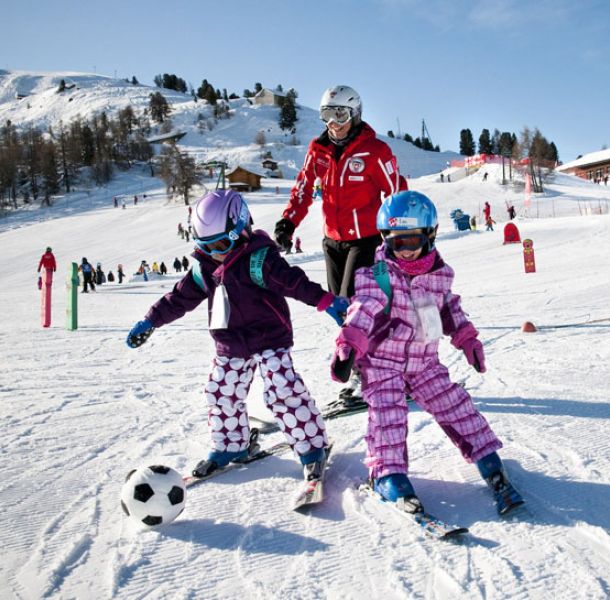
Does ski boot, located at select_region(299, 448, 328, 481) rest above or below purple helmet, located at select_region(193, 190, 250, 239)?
below

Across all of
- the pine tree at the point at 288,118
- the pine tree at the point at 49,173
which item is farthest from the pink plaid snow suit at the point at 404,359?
the pine tree at the point at 288,118

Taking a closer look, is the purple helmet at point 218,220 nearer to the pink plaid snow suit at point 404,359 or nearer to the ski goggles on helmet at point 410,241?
the pink plaid snow suit at point 404,359

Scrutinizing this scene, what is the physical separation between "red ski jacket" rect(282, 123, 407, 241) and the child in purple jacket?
110cm

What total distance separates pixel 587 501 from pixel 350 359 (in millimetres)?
1216

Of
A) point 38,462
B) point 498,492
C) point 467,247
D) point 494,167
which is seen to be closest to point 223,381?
point 38,462

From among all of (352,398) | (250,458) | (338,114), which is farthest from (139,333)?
(338,114)

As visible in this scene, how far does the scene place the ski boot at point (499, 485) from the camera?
2.30 meters

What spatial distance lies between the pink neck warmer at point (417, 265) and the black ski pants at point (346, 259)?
113 centimetres

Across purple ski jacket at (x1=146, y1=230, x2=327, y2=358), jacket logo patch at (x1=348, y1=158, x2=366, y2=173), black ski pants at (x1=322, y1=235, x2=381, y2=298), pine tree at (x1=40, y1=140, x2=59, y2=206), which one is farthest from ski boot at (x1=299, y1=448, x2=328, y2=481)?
pine tree at (x1=40, y1=140, x2=59, y2=206)

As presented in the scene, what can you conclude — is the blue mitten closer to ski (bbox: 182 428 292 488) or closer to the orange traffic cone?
ski (bbox: 182 428 292 488)

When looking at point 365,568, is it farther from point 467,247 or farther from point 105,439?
point 467,247

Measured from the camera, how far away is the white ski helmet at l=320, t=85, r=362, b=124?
396cm

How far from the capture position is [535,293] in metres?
8.88

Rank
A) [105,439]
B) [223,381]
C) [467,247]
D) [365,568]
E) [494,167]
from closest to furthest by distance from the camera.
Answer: [365,568] → [223,381] → [105,439] → [467,247] → [494,167]
